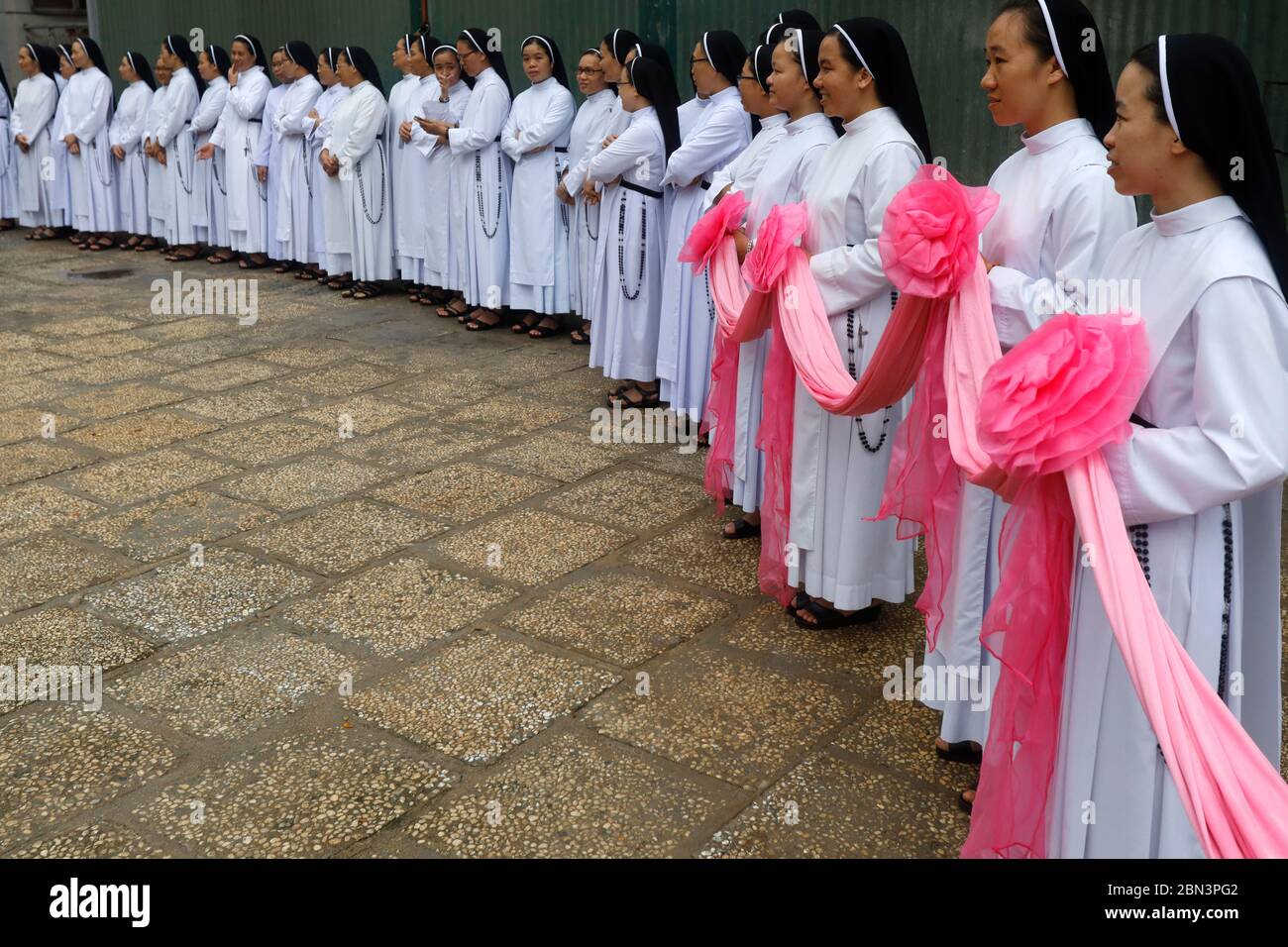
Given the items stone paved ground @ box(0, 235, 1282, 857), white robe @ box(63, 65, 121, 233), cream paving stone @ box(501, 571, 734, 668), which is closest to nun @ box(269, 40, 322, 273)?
white robe @ box(63, 65, 121, 233)

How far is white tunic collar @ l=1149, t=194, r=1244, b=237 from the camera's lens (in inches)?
84.3

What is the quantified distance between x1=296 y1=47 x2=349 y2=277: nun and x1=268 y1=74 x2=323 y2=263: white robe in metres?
0.03

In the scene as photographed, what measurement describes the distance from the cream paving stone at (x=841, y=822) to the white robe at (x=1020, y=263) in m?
0.23

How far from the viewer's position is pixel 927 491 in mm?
3133

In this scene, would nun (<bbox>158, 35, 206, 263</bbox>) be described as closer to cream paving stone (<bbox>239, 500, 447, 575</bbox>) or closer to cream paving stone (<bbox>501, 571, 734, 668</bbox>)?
cream paving stone (<bbox>239, 500, 447, 575</bbox>)

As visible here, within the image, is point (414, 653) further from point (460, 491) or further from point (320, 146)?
point (320, 146)

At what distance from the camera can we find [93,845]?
2.89 m

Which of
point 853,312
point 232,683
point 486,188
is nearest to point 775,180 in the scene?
point 853,312

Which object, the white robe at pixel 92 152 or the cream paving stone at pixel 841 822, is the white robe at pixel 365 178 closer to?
the white robe at pixel 92 152

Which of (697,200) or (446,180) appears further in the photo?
(446,180)

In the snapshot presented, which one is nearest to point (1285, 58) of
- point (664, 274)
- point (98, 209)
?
point (664, 274)

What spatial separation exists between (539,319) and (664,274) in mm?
2218

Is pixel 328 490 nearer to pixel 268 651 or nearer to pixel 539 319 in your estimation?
pixel 268 651

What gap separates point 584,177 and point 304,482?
265cm
